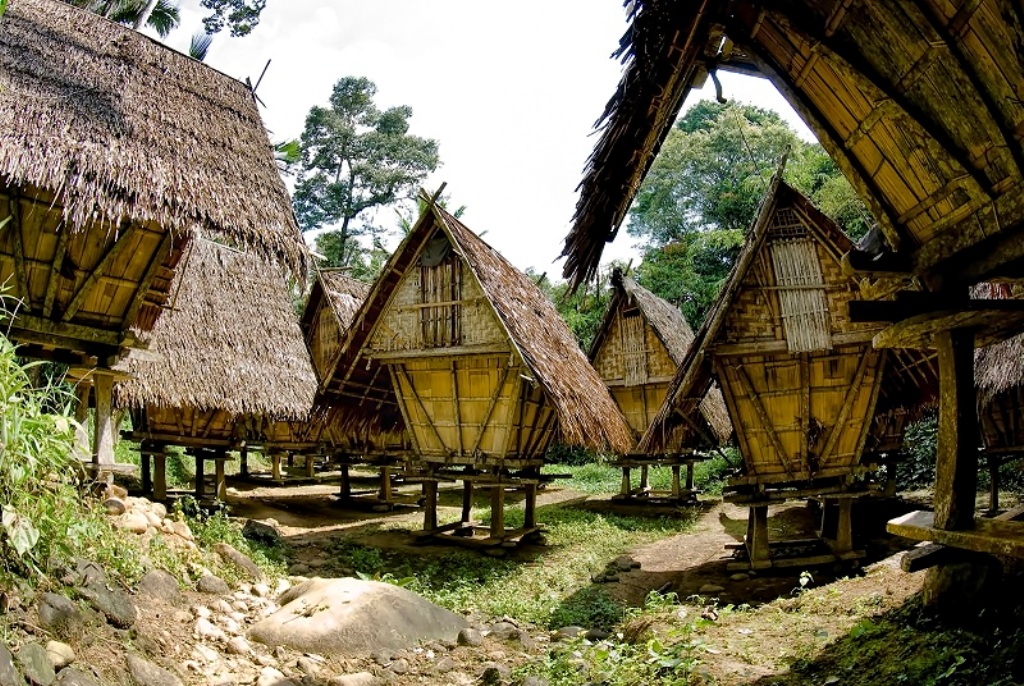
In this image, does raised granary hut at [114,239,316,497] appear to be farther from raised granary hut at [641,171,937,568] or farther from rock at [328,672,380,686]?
raised granary hut at [641,171,937,568]

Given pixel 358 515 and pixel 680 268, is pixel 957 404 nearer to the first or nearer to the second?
pixel 358 515

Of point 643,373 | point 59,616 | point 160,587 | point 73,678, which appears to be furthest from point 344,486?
point 73,678

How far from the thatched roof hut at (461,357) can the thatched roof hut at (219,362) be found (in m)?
2.76

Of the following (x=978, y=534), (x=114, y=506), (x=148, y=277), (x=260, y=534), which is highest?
(x=148, y=277)

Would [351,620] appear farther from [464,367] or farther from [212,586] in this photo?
[464,367]

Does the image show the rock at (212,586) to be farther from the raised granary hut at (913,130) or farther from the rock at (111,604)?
the raised granary hut at (913,130)

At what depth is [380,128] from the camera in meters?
30.4

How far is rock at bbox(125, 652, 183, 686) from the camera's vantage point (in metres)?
4.29

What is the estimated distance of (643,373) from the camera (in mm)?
17453

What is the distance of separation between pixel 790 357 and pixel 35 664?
796cm

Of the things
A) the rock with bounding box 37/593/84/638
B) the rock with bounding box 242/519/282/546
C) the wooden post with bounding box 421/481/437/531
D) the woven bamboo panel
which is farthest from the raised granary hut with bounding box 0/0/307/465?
the woven bamboo panel

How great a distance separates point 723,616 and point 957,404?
3073 mm

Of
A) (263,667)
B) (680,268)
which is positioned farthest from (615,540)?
(680,268)

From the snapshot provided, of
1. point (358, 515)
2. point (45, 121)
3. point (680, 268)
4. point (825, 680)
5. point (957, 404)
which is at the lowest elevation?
point (358, 515)
